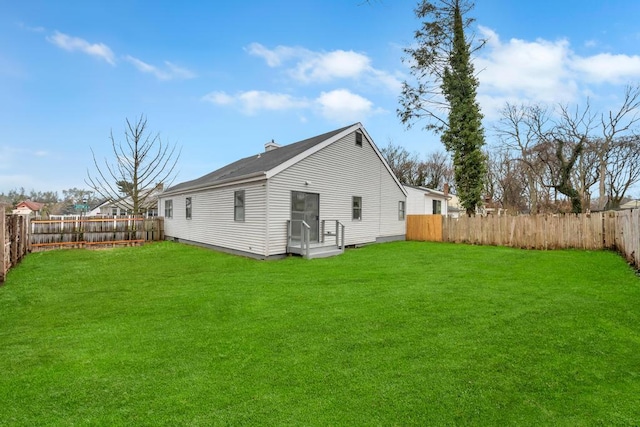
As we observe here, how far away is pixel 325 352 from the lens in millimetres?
3527

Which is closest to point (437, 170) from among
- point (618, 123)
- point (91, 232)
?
point (618, 123)

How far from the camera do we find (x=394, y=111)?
68.2 feet

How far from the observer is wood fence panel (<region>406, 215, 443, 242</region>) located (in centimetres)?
1617

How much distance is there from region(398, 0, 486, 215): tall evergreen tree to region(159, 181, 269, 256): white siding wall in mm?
12379

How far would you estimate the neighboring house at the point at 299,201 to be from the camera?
1074cm

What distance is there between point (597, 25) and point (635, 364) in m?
18.7

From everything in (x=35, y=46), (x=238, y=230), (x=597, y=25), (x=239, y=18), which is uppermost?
(x=597, y=25)

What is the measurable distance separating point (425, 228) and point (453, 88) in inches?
326

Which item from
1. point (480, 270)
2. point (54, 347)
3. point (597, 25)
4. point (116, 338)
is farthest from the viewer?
point (597, 25)

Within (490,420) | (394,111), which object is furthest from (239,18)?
(490,420)

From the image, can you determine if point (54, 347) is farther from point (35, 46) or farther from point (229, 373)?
point (35, 46)

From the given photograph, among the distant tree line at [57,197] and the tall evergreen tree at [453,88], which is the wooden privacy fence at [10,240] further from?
the distant tree line at [57,197]

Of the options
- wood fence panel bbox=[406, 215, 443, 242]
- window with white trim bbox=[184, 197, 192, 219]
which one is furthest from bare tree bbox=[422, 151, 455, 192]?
window with white trim bbox=[184, 197, 192, 219]

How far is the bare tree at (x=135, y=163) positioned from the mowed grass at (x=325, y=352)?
15382 millimetres
